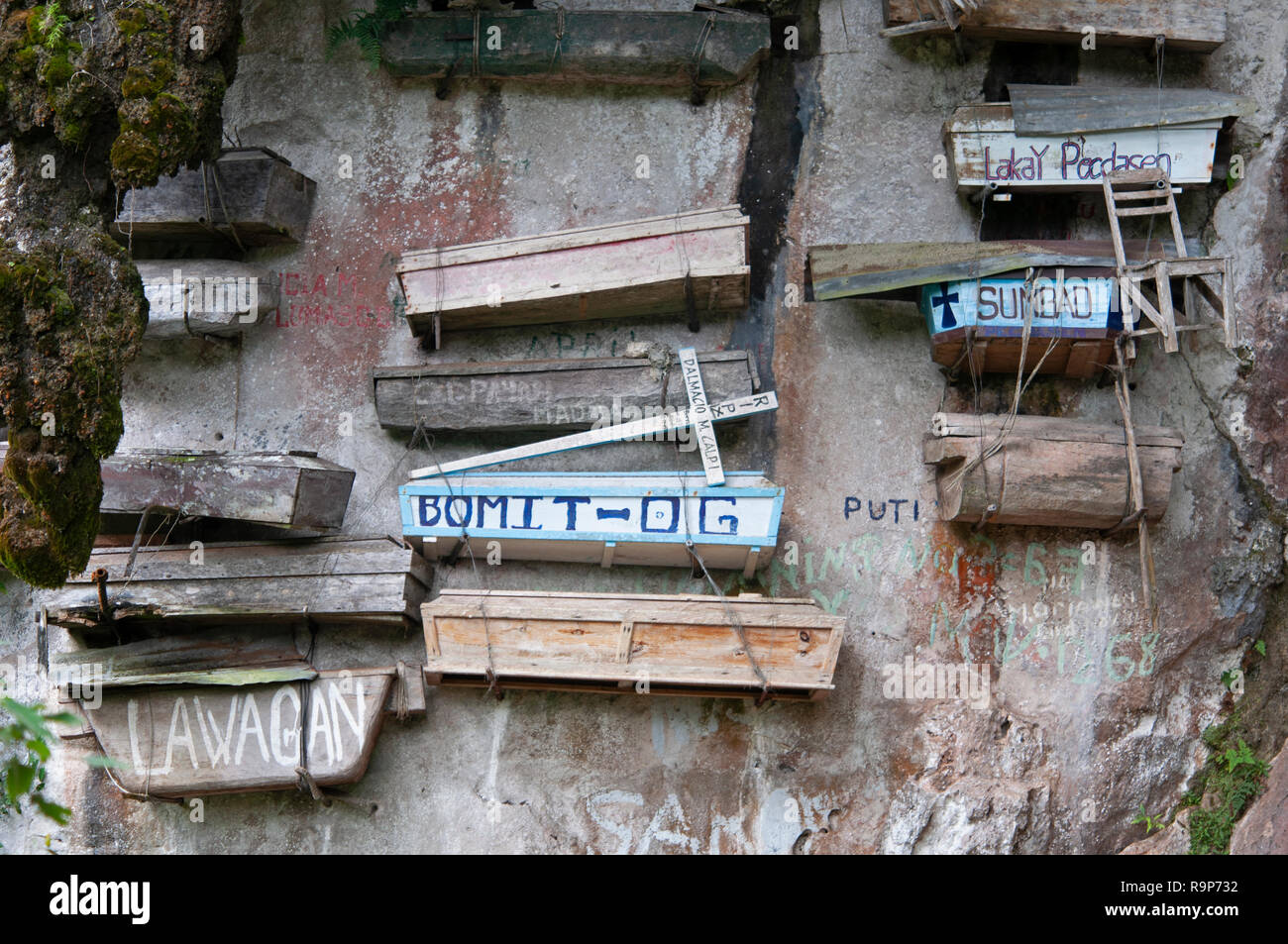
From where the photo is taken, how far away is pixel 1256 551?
7.48 meters

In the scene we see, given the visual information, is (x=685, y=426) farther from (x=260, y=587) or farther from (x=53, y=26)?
(x=53, y=26)

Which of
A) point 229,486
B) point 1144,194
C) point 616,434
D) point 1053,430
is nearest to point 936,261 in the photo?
point 1053,430

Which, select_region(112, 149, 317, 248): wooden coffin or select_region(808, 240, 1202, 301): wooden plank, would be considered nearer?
select_region(808, 240, 1202, 301): wooden plank

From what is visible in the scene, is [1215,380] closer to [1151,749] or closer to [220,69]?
[1151,749]

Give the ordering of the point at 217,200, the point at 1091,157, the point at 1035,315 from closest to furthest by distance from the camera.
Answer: the point at 1035,315, the point at 1091,157, the point at 217,200

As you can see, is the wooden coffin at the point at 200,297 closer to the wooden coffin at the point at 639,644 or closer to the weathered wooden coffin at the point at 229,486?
the weathered wooden coffin at the point at 229,486

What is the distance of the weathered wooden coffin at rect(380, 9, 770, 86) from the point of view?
786 cm

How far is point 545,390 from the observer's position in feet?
24.0

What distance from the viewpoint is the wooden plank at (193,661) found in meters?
6.94

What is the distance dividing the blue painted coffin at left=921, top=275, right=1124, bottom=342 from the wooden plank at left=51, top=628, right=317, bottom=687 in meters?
4.41

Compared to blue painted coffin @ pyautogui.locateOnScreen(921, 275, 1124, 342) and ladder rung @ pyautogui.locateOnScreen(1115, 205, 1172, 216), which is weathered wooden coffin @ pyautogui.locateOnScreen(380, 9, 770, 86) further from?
ladder rung @ pyautogui.locateOnScreen(1115, 205, 1172, 216)

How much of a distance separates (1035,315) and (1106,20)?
208 cm

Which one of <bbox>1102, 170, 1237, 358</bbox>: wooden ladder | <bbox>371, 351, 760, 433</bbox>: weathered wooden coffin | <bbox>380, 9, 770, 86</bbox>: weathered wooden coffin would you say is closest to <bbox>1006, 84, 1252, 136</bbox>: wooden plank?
<bbox>1102, 170, 1237, 358</bbox>: wooden ladder

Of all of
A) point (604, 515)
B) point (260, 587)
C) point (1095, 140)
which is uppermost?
point (1095, 140)
